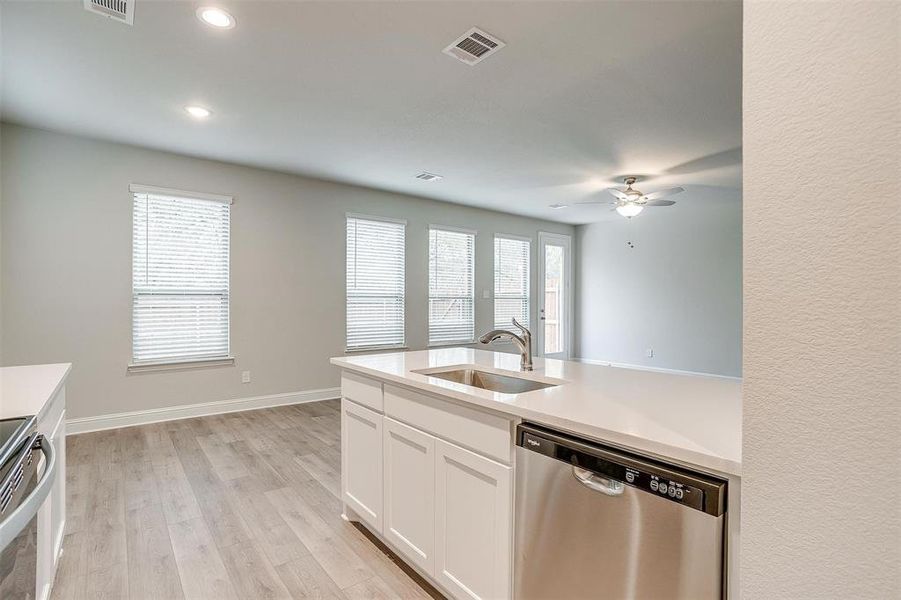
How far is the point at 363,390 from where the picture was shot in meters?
2.29

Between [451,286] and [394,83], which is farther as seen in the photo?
[451,286]

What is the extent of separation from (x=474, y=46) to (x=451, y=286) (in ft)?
14.5

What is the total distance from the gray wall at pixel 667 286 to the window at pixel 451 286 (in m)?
2.69

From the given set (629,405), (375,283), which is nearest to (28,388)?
(629,405)

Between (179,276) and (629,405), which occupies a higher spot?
(179,276)

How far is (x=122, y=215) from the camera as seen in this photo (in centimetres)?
418

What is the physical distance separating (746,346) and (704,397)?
2.65ft

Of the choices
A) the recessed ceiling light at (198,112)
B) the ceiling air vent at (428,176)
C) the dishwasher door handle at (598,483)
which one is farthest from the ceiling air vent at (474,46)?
the ceiling air vent at (428,176)

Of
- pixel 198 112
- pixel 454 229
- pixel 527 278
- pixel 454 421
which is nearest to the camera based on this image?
pixel 454 421

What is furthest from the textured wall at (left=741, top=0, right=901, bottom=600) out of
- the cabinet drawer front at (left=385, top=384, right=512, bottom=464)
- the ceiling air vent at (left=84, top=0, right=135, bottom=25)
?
the ceiling air vent at (left=84, top=0, right=135, bottom=25)

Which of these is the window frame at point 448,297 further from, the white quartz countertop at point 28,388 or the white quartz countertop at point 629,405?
the white quartz countertop at point 28,388

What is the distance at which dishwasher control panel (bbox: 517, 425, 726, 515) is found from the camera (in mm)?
1015

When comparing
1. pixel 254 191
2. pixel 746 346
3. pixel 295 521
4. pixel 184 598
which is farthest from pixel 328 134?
pixel 746 346

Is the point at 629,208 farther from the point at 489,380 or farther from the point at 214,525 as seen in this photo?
the point at 214,525
